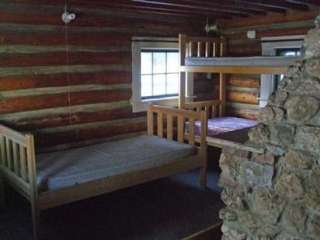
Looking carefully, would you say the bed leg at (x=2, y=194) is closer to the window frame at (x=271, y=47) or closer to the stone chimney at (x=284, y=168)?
the stone chimney at (x=284, y=168)

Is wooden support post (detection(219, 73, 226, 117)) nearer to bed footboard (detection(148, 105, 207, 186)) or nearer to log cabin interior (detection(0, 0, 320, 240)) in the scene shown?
log cabin interior (detection(0, 0, 320, 240))

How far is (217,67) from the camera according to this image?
4.37 meters

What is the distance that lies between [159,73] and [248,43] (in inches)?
53.9

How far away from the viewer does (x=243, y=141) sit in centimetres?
255

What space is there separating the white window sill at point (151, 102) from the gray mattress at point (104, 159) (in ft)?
1.66

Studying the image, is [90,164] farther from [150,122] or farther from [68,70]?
[150,122]

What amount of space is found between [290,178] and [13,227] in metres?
2.57

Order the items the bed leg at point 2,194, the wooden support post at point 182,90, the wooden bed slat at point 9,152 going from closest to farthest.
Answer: the wooden bed slat at point 9,152 < the bed leg at point 2,194 < the wooden support post at point 182,90

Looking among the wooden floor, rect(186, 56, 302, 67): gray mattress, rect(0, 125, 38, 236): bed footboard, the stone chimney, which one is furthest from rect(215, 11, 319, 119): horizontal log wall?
rect(0, 125, 38, 236): bed footboard

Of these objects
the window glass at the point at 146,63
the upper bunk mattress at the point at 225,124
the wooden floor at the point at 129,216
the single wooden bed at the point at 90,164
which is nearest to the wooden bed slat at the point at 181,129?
the single wooden bed at the point at 90,164

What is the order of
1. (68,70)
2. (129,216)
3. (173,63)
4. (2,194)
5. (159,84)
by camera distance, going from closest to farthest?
(129,216) → (2,194) → (68,70) → (159,84) → (173,63)

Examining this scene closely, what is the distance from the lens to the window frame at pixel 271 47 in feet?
15.8

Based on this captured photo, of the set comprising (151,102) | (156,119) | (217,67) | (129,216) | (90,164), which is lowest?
(129,216)

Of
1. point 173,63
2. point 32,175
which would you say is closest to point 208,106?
point 173,63
